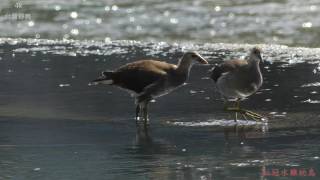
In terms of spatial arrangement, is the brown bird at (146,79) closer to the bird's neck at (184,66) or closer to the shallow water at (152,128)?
the bird's neck at (184,66)

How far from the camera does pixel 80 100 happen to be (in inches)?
659

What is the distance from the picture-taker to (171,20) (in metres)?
30.0

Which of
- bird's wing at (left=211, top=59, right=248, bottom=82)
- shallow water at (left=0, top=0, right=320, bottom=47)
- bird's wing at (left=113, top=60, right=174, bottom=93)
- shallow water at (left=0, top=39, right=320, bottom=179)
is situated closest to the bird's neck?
bird's wing at (left=113, top=60, right=174, bottom=93)

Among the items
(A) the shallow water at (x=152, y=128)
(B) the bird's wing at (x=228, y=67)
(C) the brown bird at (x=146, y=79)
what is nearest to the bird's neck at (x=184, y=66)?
(C) the brown bird at (x=146, y=79)

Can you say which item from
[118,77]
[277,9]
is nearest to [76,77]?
[118,77]

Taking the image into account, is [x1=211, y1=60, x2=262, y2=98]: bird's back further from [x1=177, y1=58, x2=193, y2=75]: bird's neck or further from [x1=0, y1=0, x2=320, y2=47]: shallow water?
[x1=0, y1=0, x2=320, y2=47]: shallow water

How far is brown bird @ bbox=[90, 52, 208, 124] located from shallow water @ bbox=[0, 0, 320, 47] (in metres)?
10.0

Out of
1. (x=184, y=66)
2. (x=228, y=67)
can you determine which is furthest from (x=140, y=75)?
(x=228, y=67)

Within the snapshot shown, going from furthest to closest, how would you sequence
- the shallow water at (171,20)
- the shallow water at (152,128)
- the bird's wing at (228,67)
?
the shallow water at (171,20) → the bird's wing at (228,67) → the shallow water at (152,128)

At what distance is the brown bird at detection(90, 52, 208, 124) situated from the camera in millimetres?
14727

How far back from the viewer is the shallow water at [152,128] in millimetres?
11188

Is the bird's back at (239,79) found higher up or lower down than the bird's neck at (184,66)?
lower down

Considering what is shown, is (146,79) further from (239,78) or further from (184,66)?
(239,78)

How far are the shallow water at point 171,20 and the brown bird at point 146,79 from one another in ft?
32.8
